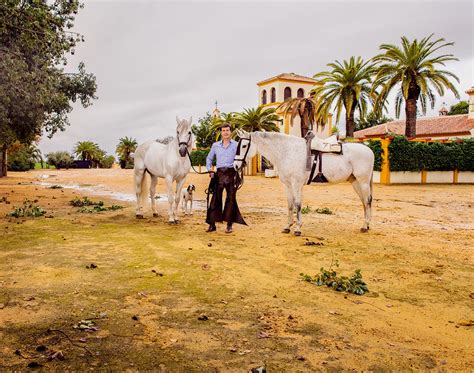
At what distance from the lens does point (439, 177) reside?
84.1ft

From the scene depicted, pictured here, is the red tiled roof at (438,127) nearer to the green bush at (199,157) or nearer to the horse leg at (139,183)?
the green bush at (199,157)

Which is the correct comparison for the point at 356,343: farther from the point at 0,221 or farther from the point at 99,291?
the point at 0,221

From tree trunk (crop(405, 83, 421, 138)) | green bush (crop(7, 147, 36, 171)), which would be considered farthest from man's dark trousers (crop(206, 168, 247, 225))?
green bush (crop(7, 147, 36, 171))

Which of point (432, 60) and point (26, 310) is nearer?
point (26, 310)

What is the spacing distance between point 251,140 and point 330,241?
2.75m

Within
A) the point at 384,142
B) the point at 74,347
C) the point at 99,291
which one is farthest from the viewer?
the point at 384,142

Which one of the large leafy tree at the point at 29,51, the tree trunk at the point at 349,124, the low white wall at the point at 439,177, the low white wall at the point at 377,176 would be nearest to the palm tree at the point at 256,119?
the tree trunk at the point at 349,124

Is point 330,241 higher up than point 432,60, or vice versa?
point 432,60

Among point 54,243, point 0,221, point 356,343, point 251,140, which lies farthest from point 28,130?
point 356,343

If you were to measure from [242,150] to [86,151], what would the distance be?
3309 inches

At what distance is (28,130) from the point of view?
44.6ft

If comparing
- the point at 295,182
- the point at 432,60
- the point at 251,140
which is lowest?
the point at 295,182

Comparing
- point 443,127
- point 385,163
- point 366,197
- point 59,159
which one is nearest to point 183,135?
Result: point 366,197

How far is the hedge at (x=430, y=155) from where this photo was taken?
24.2m
